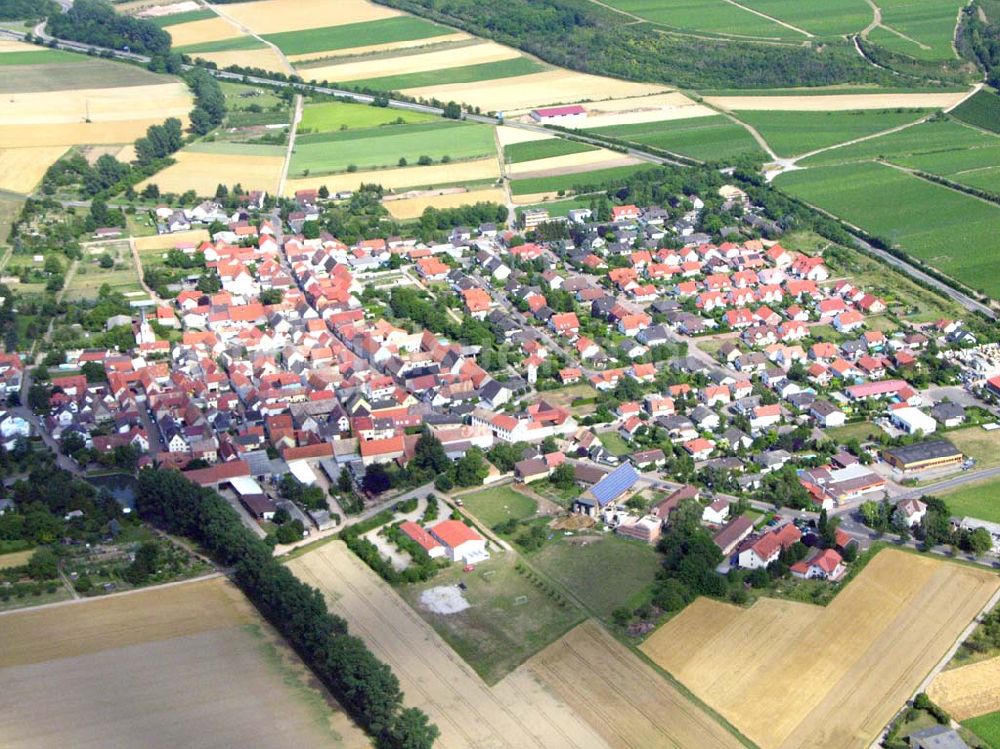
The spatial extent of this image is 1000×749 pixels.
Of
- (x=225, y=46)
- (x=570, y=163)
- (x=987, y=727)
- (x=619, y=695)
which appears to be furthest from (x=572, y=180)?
(x=987, y=727)

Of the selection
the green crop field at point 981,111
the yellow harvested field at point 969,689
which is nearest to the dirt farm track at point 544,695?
the yellow harvested field at point 969,689

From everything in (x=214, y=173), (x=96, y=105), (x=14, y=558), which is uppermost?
(x=96, y=105)

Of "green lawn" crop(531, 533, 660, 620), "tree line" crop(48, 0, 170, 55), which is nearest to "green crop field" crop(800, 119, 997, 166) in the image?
"green lawn" crop(531, 533, 660, 620)

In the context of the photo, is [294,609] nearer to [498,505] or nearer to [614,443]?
[498,505]

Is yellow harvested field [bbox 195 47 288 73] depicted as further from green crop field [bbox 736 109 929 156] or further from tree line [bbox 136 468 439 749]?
tree line [bbox 136 468 439 749]

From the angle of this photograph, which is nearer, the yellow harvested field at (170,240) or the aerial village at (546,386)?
Result: the aerial village at (546,386)

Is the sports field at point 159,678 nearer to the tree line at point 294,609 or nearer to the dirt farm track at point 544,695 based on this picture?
the tree line at point 294,609
